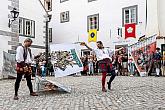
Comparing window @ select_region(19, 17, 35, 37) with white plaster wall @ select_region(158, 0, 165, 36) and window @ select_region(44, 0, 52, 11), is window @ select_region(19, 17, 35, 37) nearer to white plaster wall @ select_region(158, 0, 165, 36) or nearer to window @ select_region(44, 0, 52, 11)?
white plaster wall @ select_region(158, 0, 165, 36)

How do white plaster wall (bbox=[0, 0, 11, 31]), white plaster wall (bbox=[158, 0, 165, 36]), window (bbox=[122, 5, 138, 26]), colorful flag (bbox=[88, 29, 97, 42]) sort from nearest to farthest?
white plaster wall (bbox=[0, 0, 11, 31]) → white plaster wall (bbox=[158, 0, 165, 36]) → window (bbox=[122, 5, 138, 26]) → colorful flag (bbox=[88, 29, 97, 42])

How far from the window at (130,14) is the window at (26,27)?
7.12 meters

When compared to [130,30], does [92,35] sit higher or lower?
lower

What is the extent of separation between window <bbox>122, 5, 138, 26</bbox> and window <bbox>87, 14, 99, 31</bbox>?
2.80 m

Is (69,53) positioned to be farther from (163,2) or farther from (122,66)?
(163,2)

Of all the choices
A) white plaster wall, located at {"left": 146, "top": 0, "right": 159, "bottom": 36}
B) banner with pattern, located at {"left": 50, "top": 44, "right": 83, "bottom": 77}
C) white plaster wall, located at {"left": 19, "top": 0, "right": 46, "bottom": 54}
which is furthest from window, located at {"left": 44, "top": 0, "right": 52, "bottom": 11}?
banner with pattern, located at {"left": 50, "top": 44, "right": 83, "bottom": 77}

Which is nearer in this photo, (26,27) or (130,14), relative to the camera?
(26,27)

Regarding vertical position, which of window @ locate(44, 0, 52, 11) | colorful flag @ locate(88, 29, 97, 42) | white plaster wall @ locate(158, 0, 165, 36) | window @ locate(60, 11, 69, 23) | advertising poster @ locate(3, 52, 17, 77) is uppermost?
window @ locate(44, 0, 52, 11)

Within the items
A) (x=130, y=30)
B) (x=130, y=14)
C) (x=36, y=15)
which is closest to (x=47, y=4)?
(x=36, y=15)

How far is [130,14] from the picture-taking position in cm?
2589

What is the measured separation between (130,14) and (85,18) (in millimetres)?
4767

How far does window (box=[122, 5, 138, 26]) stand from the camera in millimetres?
25544

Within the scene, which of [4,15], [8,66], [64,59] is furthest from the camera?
[4,15]

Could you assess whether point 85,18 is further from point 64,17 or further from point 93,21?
point 64,17
